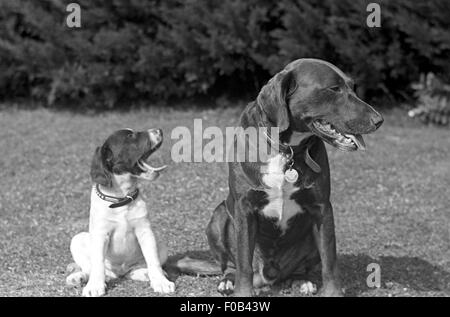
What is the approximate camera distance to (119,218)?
588 cm

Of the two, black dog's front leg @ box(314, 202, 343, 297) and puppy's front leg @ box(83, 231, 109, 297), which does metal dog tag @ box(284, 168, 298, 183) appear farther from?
puppy's front leg @ box(83, 231, 109, 297)

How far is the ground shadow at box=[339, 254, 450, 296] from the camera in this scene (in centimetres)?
616

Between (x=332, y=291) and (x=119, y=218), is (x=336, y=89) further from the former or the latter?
(x=119, y=218)

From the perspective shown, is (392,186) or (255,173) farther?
(392,186)

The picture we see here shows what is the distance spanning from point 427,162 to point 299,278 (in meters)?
5.23

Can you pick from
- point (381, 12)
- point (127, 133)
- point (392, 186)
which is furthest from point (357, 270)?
point (381, 12)

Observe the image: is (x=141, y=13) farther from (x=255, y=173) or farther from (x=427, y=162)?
(x=255, y=173)

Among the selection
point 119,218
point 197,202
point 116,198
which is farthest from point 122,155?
point 197,202

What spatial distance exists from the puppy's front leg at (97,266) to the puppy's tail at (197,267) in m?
0.72

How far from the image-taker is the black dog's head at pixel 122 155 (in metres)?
5.88

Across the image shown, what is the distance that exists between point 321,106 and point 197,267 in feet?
5.77

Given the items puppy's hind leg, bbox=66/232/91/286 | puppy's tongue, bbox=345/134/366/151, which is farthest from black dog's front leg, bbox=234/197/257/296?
puppy's hind leg, bbox=66/232/91/286

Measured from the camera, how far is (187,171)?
9930 millimetres
